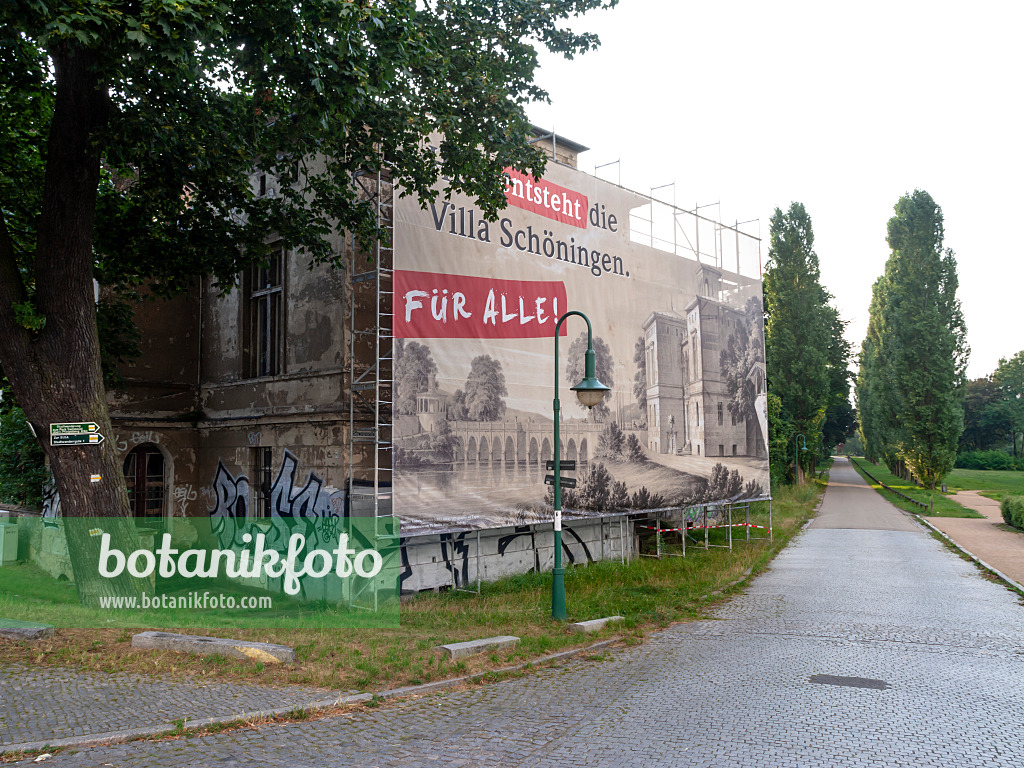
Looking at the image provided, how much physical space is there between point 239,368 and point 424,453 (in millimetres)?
5286

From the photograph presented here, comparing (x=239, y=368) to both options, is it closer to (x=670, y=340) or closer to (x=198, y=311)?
(x=198, y=311)

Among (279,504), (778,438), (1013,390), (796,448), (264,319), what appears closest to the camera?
(279,504)

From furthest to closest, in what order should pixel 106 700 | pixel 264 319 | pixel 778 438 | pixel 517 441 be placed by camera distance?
pixel 778 438 < pixel 264 319 < pixel 517 441 < pixel 106 700

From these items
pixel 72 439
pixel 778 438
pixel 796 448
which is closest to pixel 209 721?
pixel 72 439

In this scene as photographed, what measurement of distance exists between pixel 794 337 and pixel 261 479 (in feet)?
134

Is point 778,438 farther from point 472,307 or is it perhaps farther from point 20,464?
point 20,464

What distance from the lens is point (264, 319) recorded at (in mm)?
15867

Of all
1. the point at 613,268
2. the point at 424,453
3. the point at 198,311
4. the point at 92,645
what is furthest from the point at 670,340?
the point at 92,645

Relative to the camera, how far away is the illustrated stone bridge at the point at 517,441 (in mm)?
13914

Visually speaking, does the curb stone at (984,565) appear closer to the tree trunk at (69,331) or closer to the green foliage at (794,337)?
the tree trunk at (69,331)

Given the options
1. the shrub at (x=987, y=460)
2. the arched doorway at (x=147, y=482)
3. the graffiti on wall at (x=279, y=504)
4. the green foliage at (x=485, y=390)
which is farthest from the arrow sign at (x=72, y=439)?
the shrub at (x=987, y=460)

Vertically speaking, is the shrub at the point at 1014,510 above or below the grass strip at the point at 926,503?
above

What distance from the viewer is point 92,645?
26.7ft
